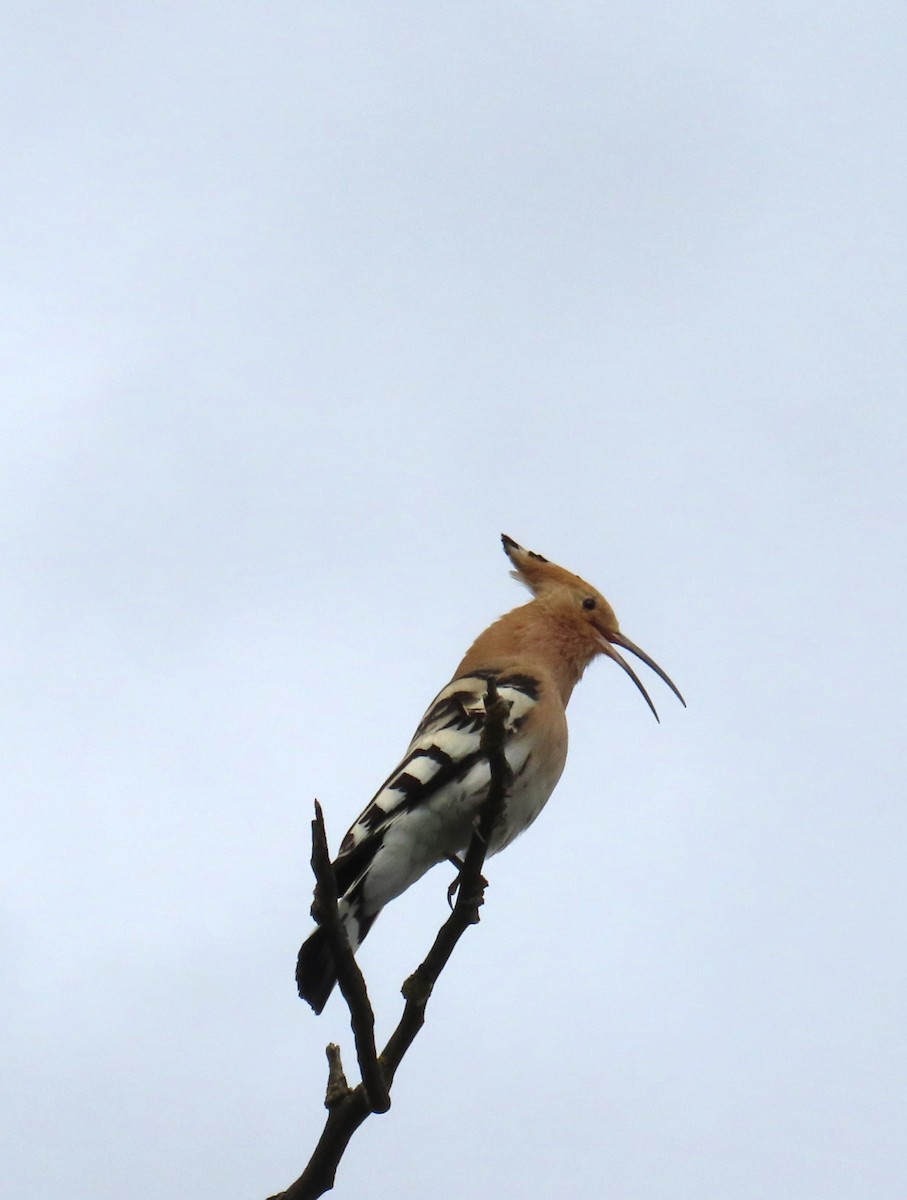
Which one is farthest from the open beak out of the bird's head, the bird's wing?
the bird's wing

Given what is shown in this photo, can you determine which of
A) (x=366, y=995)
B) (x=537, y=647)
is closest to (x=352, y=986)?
(x=366, y=995)

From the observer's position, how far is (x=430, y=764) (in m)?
3.41

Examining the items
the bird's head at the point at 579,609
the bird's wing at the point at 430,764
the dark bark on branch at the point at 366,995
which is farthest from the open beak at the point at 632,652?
the dark bark on branch at the point at 366,995

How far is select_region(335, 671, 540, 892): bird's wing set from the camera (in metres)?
3.30

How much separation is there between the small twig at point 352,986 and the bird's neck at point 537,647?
1712 millimetres

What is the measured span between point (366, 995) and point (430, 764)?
36.6 inches

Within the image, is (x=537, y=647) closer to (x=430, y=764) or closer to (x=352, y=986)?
(x=430, y=764)

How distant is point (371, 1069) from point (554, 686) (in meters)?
1.83

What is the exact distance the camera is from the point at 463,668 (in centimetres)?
432

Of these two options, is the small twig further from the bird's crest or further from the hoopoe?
the bird's crest

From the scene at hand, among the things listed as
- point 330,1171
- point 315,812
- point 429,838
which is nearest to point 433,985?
point 330,1171

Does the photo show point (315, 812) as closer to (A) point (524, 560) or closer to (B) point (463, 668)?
(B) point (463, 668)

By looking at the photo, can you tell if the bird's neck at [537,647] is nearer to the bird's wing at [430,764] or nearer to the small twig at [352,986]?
the bird's wing at [430,764]

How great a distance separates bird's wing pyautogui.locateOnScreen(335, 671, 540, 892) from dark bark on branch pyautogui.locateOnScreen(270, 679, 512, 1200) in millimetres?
417
